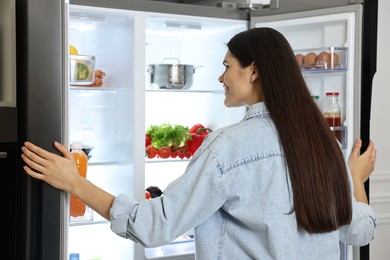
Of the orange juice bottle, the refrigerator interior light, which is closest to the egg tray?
the refrigerator interior light

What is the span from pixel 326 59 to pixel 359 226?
1146mm

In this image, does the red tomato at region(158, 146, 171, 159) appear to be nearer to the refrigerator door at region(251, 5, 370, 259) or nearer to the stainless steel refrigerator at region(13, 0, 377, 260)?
the stainless steel refrigerator at region(13, 0, 377, 260)

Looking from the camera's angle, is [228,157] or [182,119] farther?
[182,119]

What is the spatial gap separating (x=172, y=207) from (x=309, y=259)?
402mm

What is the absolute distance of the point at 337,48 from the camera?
2.80 m

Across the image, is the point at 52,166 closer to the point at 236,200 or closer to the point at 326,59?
the point at 236,200

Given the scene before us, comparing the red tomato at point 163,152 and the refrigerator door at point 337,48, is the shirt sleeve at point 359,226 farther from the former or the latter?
the red tomato at point 163,152

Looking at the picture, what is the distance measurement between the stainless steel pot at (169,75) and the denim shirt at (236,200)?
147cm

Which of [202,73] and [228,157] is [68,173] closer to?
[228,157]

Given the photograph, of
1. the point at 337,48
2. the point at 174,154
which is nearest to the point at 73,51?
the point at 174,154

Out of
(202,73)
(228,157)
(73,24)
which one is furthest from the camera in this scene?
(202,73)

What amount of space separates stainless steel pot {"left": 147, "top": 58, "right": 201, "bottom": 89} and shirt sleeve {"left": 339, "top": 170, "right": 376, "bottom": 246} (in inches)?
55.0

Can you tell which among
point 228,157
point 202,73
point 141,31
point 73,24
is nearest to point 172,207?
point 228,157

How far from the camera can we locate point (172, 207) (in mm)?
1587
